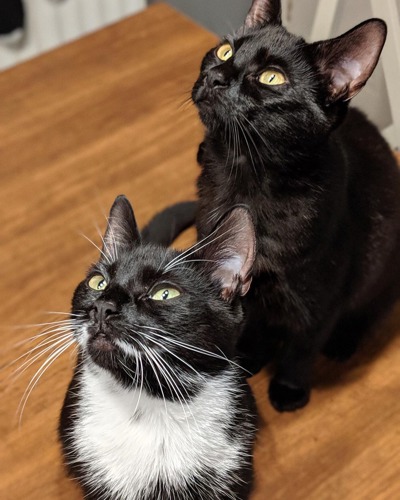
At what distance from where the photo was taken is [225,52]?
0.86 metres

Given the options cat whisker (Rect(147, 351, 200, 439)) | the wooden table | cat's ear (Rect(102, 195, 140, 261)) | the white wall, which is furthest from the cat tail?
the white wall

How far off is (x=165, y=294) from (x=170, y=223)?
0.37m

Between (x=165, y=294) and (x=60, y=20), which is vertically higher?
(x=165, y=294)

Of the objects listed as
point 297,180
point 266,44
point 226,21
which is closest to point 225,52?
point 266,44

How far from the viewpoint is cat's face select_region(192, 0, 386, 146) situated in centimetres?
78

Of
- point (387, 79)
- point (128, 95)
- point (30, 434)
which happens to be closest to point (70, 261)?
point (30, 434)

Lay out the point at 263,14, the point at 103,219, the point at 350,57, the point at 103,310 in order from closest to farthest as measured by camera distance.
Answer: the point at 103,310 → the point at 350,57 → the point at 263,14 → the point at 103,219

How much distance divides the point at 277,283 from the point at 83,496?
350 millimetres

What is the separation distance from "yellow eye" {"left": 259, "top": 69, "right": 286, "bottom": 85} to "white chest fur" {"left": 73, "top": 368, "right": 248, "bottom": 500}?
0.33 m

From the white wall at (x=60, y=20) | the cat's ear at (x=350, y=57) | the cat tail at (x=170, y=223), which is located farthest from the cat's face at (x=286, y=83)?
the white wall at (x=60, y=20)

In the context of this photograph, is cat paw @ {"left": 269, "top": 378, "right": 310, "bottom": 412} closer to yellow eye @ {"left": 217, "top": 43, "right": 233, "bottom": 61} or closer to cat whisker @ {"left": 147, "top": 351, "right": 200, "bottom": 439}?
cat whisker @ {"left": 147, "top": 351, "right": 200, "bottom": 439}

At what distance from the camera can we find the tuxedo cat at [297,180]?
2.59ft

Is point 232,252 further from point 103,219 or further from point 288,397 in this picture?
point 103,219

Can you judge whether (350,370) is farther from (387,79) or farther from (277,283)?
(387,79)
